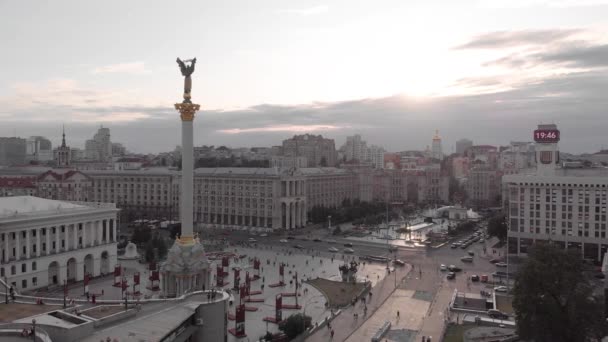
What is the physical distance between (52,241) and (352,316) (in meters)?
27.5

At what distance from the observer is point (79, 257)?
47219 millimetres

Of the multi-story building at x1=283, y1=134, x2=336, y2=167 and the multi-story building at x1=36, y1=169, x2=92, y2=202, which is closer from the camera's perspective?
the multi-story building at x1=36, y1=169, x2=92, y2=202

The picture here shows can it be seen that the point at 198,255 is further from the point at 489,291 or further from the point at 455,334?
the point at 489,291

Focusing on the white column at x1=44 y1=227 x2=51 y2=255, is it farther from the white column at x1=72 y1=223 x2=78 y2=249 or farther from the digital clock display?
the digital clock display

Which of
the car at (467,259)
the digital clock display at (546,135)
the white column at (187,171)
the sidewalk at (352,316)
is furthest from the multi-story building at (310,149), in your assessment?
the white column at (187,171)

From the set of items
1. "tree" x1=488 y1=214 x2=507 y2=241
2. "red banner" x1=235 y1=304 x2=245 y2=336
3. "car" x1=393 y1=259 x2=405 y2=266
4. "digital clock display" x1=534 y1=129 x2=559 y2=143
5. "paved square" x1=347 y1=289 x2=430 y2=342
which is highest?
"digital clock display" x1=534 y1=129 x2=559 y2=143

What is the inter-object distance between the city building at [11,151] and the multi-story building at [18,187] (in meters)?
110

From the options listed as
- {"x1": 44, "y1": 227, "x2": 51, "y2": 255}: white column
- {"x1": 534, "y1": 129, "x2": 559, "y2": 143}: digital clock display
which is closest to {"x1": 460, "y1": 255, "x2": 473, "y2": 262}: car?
{"x1": 534, "y1": 129, "x2": 559, "y2": 143}: digital clock display

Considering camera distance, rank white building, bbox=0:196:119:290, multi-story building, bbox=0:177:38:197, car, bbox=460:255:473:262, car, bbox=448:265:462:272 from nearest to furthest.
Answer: white building, bbox=0:196:119:290 → car, bbox=448:265:462:272 → car, bbox=460:255:473:262 → multi-story building, bbox=0:177:38:197

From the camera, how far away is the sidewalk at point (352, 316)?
3275 centimetres

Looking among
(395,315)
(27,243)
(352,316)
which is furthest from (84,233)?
(395,315)

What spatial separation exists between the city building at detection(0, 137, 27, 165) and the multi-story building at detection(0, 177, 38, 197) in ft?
360

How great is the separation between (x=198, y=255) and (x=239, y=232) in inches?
1581

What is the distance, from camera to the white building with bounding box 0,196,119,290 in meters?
41.4
